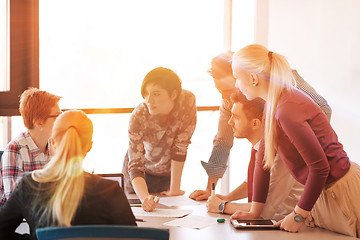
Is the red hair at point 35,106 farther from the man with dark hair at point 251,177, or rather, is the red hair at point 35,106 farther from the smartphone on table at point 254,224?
the smartphone on table at point 254,224

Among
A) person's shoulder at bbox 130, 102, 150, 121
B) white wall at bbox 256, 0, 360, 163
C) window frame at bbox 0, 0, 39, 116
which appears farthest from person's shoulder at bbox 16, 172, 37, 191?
white wall at bbox 256, 0, 360, 163

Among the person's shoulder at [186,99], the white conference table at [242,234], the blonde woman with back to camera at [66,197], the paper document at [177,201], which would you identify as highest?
the person's shoulder at [186,99]

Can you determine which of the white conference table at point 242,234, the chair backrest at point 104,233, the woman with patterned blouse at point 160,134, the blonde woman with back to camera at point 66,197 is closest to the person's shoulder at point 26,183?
the blonde woman with back to camera at point 66,197

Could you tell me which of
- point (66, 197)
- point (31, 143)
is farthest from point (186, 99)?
point (66, 197)

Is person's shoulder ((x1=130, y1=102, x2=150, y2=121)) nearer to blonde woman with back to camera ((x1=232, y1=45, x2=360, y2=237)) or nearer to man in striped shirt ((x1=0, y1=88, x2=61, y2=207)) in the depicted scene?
man in striped shirt ((x1=0, y1=88, x2=61, y2=207))

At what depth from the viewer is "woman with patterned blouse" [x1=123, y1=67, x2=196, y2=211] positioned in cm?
275

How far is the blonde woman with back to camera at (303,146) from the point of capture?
1917 millimetres

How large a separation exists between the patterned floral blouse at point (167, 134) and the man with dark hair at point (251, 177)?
540 millimetres

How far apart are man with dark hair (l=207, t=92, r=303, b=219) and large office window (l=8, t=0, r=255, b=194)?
212cm

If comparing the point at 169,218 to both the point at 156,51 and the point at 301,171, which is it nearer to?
the point at 301,171

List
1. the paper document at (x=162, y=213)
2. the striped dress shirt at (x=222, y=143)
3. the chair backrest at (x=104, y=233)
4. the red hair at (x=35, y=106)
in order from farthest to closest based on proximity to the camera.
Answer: the striped dress shirt at (x=222, y=143) < the red hair at (x=35, y=106) < the paper document at (x=162, y=213) < the chair backrest at (x=104, y=233)

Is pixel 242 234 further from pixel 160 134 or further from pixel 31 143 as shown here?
pixel 31 143

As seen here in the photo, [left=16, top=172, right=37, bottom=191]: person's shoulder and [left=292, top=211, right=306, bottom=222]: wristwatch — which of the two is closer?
[left=16, top=172, right=37, bottom=191]: person's shoulder

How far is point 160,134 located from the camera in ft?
9.53
